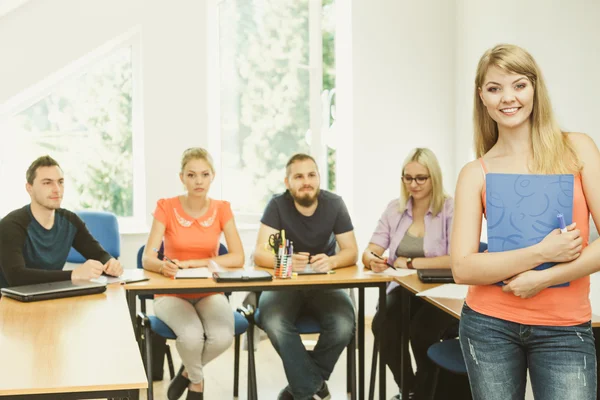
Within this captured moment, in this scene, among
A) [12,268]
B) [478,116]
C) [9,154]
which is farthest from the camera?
[9,154]

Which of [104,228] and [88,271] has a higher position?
[104,228]

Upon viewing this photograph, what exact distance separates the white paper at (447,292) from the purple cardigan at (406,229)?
1.84 feet

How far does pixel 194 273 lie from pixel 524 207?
2.14 metres

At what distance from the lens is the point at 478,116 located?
1.82 meters

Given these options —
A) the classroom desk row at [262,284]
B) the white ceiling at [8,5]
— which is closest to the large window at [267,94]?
the white ceiling at [8,5]

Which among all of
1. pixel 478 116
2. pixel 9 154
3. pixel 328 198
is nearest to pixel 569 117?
pixel 328 198

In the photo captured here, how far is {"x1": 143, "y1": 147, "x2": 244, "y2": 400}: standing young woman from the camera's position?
3453mm

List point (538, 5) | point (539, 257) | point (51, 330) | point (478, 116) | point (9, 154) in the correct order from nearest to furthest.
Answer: point (539, 257)
point (478, 116)
point (51, 330)
point (538, 5)
point (9, 154)

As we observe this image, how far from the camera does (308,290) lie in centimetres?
367

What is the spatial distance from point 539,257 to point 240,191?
14.2ft

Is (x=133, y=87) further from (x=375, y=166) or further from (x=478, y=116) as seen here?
(x=478, y=116)

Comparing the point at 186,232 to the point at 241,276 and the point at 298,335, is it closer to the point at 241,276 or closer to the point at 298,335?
the point at 241,276

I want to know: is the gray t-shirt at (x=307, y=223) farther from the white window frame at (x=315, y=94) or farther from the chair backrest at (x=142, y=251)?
the white window frame at (x=315, y=94)

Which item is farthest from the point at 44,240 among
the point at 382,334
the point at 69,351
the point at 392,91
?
the point at 392,91
